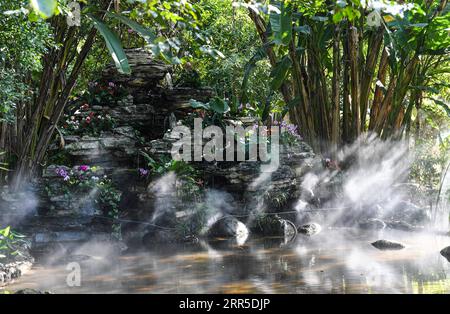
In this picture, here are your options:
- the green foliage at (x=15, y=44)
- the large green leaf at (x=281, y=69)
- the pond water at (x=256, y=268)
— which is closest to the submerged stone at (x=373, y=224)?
the pond water at (x=256, y=268)

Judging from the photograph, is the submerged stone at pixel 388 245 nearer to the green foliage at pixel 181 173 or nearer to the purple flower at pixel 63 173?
the green foliage at pixel 181 173

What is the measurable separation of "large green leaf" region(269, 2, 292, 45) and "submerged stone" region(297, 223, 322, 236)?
272 centimetres

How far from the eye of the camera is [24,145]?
7.43 metres

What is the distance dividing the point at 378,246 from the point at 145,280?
311 cm

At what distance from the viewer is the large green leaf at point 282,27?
782cm

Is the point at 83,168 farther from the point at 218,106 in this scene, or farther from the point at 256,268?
the point at 256,268

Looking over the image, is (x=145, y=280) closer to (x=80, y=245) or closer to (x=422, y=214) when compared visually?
(x=80, y=245)

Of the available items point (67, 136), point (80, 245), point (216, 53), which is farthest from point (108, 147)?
→ point (216, 53)

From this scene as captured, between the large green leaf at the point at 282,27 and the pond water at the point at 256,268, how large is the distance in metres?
2.84

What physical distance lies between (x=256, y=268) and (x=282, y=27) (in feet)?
12.4

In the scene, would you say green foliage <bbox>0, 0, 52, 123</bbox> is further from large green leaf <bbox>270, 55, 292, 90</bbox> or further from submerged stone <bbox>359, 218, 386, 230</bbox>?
submerged stone <bbox>359, 218, 386, 230</bbox>

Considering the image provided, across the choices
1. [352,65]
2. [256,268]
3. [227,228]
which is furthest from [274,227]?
[352,65]

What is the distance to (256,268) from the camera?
5703 millimetres

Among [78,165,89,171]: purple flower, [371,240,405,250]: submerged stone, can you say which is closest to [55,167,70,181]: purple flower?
[78,165,89,171]: purple flower
